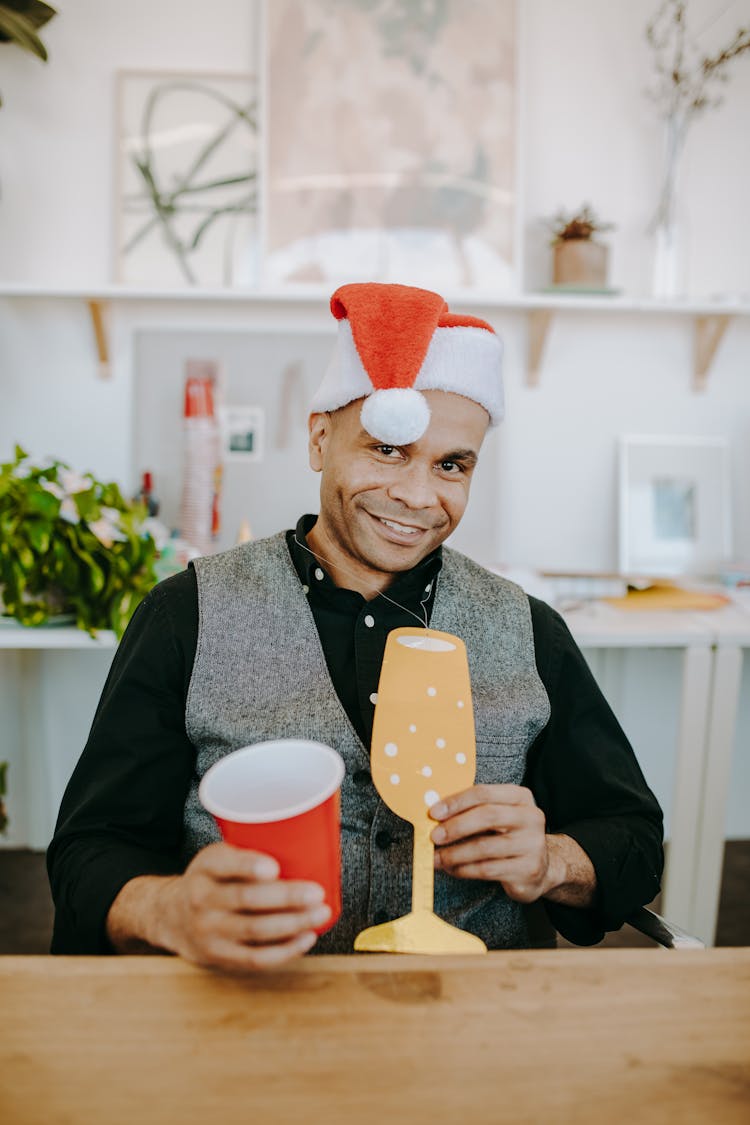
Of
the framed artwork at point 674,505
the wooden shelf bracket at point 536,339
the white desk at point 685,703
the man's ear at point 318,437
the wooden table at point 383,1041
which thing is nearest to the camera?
the wooden table at point 383,1041

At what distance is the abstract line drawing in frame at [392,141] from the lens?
221cm

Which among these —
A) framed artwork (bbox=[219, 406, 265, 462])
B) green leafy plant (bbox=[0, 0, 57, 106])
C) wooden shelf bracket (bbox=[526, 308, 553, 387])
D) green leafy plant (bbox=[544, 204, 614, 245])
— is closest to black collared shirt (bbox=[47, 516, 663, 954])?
framed artwork (bbox=[219, 406, 265, 462])

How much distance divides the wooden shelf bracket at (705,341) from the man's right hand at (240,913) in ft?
7.07

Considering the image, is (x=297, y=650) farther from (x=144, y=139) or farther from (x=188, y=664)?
(x=144, y=139)

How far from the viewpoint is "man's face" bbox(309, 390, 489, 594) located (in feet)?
3.44

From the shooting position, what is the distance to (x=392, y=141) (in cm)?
224

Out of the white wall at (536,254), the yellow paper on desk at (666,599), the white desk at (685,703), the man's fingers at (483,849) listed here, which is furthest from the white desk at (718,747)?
the man's fingers at (483,849)

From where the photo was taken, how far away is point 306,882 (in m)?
0.61

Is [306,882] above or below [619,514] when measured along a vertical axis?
below

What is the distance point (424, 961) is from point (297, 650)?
0.44 meters

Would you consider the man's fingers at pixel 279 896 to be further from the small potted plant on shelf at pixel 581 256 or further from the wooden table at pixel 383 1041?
the small potted plant on shelf at pixel 581 256

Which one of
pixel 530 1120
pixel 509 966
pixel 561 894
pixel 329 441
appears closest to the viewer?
pixel 530 1120

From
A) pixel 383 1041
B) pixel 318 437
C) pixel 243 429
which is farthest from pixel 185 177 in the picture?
pixel 383 1041

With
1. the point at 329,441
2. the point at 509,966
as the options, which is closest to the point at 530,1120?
the point at 509,966
